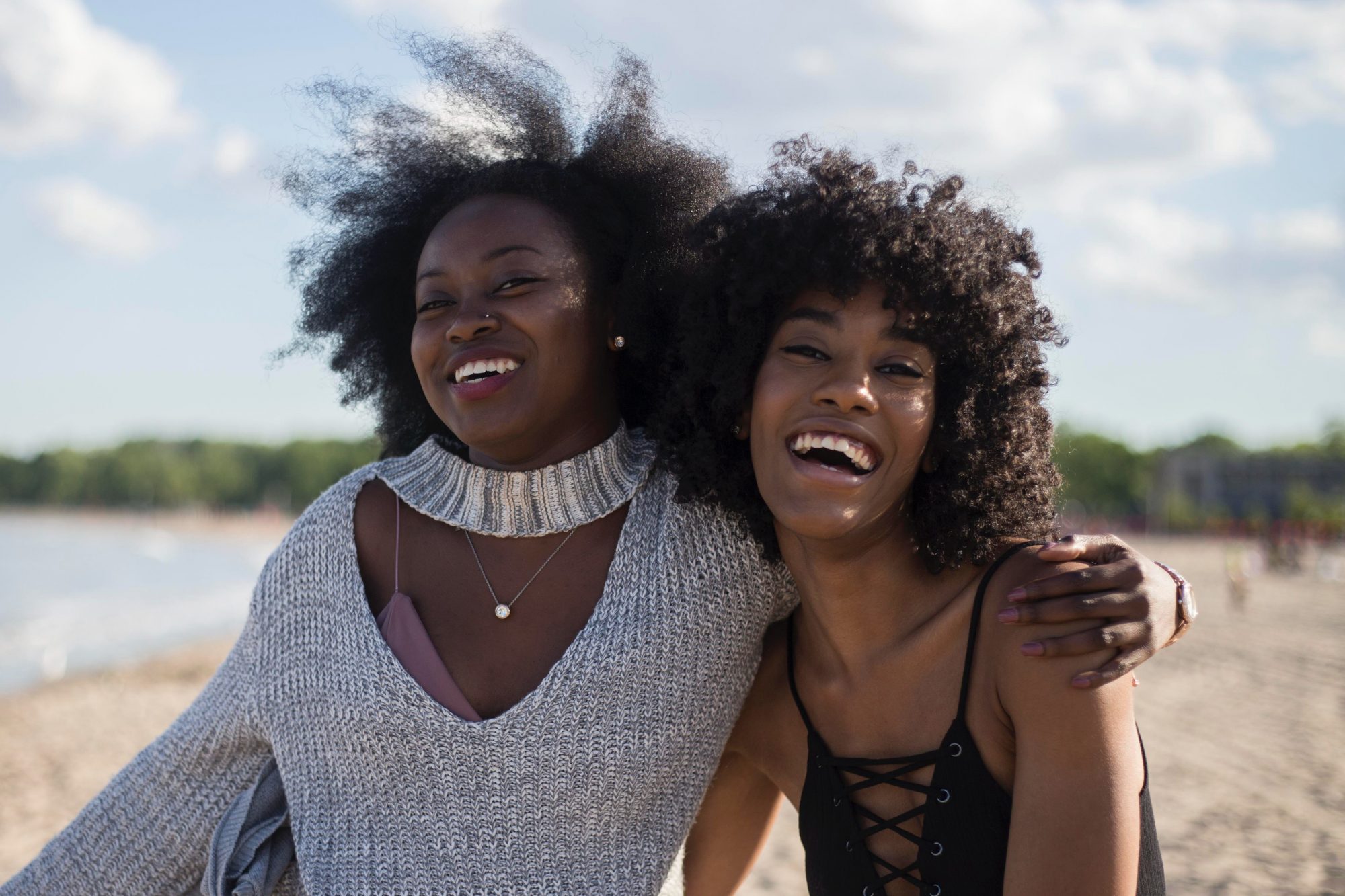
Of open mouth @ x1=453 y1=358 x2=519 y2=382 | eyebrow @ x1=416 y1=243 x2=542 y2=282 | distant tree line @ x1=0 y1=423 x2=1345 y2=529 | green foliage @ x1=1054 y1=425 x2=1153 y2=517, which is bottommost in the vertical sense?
open mouth @ x1=453 y1=358 x2=519 y2=382

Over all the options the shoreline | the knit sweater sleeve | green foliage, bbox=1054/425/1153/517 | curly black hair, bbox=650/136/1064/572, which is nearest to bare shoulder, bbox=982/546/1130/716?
curly black hair, bbox=650/136/1064/572

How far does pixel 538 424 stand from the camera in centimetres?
296

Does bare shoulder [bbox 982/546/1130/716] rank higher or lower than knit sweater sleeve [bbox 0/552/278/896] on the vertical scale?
higher

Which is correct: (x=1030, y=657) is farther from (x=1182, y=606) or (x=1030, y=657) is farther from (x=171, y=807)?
(x=171, y=807)

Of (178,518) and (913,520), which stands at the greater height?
(178,518)

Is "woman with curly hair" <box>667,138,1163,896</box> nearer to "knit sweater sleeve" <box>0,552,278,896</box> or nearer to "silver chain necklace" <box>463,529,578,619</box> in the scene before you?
"silver chain necklace" <box>463,529,578,619</box>

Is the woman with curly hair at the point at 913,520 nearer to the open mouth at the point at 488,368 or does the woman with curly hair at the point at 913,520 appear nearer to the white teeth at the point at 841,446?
the white teeth at the point at 841,446

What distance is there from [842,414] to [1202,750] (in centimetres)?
1083

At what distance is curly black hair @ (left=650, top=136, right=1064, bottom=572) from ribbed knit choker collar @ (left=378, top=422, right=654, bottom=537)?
15.3 inches

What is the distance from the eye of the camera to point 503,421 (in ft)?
9.50

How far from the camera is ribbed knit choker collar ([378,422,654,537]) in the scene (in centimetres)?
299

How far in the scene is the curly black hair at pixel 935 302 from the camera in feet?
8.11

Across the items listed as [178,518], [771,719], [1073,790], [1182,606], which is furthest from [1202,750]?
[178,518]

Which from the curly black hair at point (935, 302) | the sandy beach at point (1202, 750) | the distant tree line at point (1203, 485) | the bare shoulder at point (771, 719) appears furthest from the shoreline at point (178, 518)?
the curly black hair at point (935, 302)
